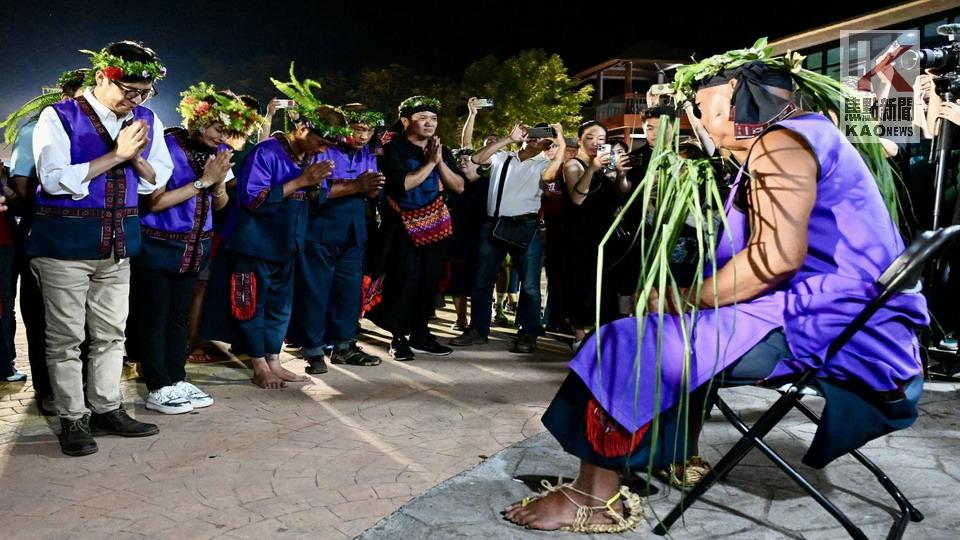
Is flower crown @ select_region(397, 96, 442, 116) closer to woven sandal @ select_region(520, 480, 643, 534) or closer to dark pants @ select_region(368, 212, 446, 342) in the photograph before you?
dark pants @ select_region(368, 212, 446, 342)

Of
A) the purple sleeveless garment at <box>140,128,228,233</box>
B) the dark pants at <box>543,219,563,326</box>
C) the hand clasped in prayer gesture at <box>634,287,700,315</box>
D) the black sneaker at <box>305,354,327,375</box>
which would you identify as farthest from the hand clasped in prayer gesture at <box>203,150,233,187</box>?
the dark pants at <box>543,219,563,326</box>

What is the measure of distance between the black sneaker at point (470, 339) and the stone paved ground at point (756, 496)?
9.89 ft

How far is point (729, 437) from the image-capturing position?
4.15 meters

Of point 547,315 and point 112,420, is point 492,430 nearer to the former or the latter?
point 112,420

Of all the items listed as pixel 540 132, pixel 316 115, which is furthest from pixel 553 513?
pixel 540 132

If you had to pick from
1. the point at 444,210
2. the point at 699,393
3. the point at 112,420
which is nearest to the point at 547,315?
the point at 444,210

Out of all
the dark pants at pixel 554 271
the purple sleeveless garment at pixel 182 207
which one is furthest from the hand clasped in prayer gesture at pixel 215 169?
the dark pants at pixel 554 271

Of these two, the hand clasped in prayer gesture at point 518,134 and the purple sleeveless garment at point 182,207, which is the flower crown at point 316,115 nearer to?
the purple sleeveless garment at point 182,207

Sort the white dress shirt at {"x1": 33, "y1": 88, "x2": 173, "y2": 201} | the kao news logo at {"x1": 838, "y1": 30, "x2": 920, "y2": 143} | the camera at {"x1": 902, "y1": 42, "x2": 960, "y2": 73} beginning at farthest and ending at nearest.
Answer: the camera at {"x1": 902, "y1": 42, "x2": 960, "y2": 73}, the white dress shirt at {"x1": 33, "y1": 88, "x2": 173, "y2": 201}, the kao news logo at {"x1": 838, "y1": 30, "x2": 920, "y2": 143}

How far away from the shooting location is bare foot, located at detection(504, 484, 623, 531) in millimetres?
2857

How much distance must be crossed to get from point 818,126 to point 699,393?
0.97 m

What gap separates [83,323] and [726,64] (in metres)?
3.26

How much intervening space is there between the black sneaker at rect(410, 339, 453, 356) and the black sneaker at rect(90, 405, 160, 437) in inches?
110

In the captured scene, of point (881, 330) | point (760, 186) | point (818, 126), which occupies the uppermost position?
point (818, 126)
